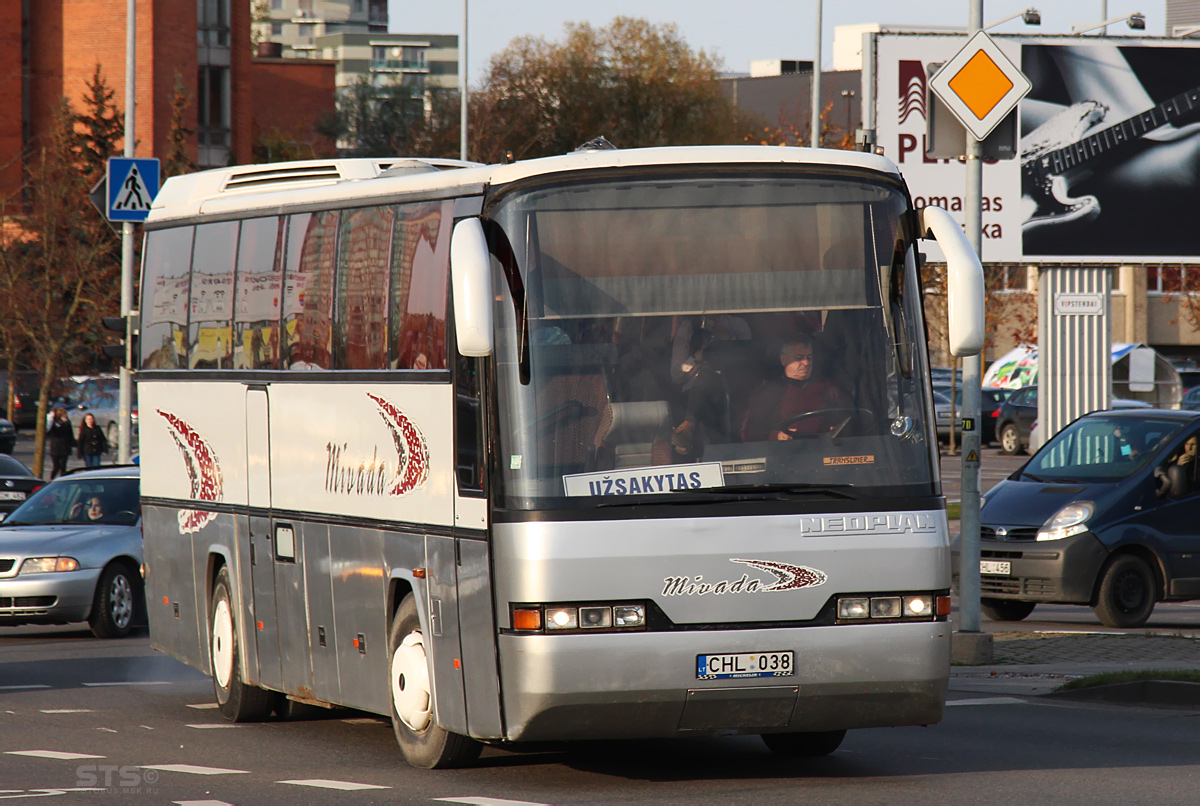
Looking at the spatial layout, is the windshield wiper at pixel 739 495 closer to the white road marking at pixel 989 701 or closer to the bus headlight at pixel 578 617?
the bus headlight at pixel 578 617

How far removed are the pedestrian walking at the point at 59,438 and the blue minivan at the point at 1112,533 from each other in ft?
93.0

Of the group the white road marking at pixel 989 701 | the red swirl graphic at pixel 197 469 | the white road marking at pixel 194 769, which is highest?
the red swirl graphic at pixel 197 469

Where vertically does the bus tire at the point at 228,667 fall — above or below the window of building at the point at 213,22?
below

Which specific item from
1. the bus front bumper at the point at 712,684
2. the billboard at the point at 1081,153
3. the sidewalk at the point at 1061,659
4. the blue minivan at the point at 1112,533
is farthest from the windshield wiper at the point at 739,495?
the billboard at the point at 1081,153

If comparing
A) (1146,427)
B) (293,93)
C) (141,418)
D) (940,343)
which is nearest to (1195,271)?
(940,343)

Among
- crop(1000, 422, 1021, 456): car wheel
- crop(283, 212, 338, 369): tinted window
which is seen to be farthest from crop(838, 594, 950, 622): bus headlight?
crop(1000, 422, 1021, 456): car wheel

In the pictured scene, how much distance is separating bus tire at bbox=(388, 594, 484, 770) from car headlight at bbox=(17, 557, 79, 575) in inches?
347

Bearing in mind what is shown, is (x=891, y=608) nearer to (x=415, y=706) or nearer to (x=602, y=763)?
(x=602, y=763)

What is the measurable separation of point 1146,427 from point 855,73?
8443 centimetres

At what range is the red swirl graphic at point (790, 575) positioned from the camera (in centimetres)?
854

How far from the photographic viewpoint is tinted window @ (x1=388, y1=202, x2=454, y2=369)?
9.40 m

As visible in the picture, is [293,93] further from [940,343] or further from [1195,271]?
[1195,271]

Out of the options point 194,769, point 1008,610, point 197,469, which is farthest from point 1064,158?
point 194,769

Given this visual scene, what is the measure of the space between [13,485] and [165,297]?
15.1 m
